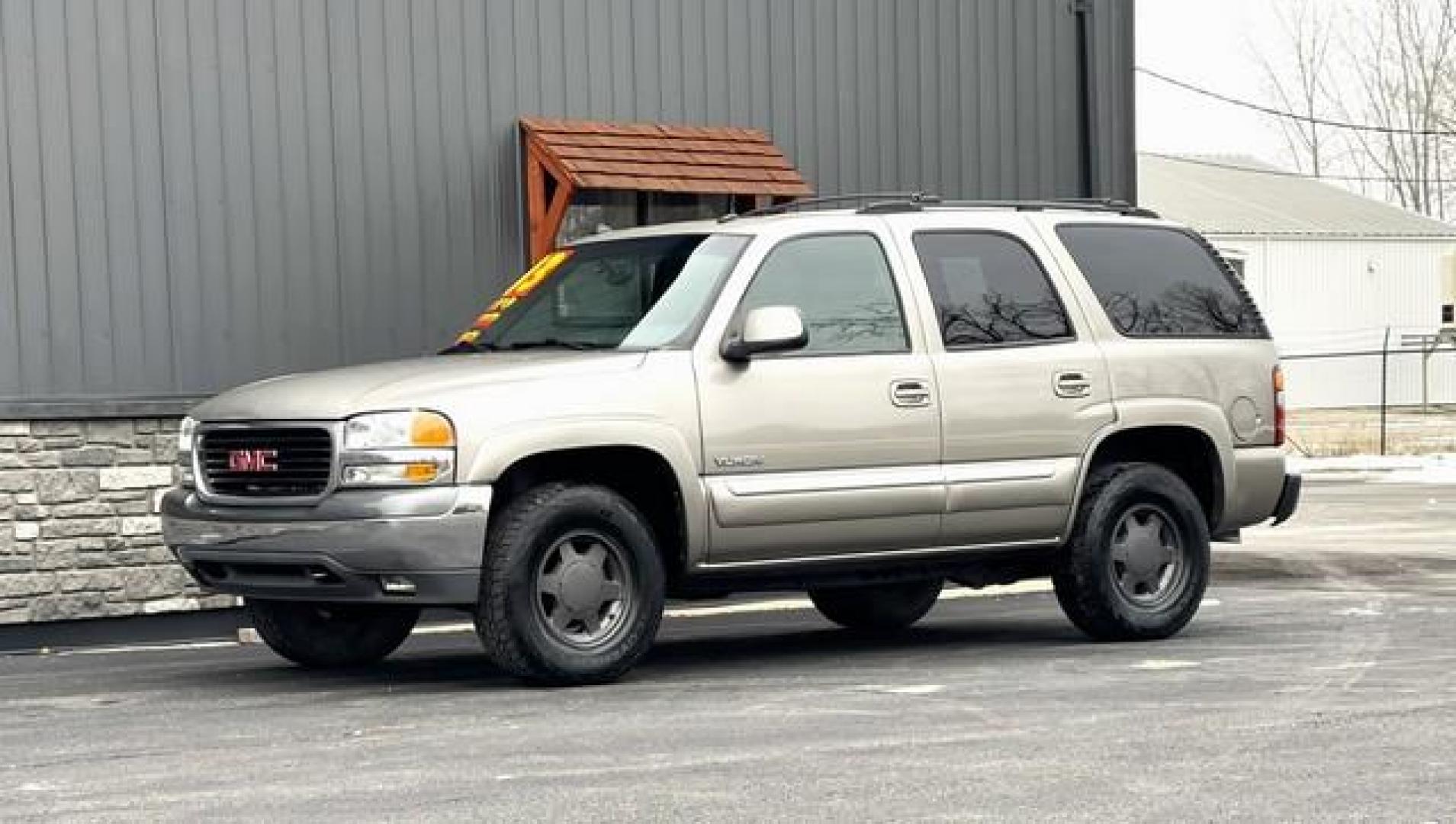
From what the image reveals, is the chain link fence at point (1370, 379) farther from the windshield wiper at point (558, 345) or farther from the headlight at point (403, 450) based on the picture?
the headlight at point (403, 450)

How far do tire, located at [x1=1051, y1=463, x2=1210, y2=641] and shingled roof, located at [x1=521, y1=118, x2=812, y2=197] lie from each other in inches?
176

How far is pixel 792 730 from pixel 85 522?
609 centimetres

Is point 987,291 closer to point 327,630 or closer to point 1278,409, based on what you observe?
point 1278,409

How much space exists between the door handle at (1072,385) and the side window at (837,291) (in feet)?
2.69

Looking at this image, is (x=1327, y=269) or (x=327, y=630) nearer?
(x=327, y=630)

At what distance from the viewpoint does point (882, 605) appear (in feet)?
44.0

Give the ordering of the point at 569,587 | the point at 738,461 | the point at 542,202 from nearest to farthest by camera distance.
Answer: the point at 569,587 < the point at 738,461 < the point at 542,202

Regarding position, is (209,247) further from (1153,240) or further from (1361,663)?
(1361,663)

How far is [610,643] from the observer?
408 inches

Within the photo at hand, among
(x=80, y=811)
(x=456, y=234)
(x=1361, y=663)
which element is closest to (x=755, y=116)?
(x=456, y=234)

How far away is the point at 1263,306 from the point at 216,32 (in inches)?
1515

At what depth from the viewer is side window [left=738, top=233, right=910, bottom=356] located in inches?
438

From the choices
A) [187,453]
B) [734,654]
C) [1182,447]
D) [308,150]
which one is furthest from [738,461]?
[308,150]

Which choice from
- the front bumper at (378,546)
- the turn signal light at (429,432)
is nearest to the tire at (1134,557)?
the front bumper at (378,546)
